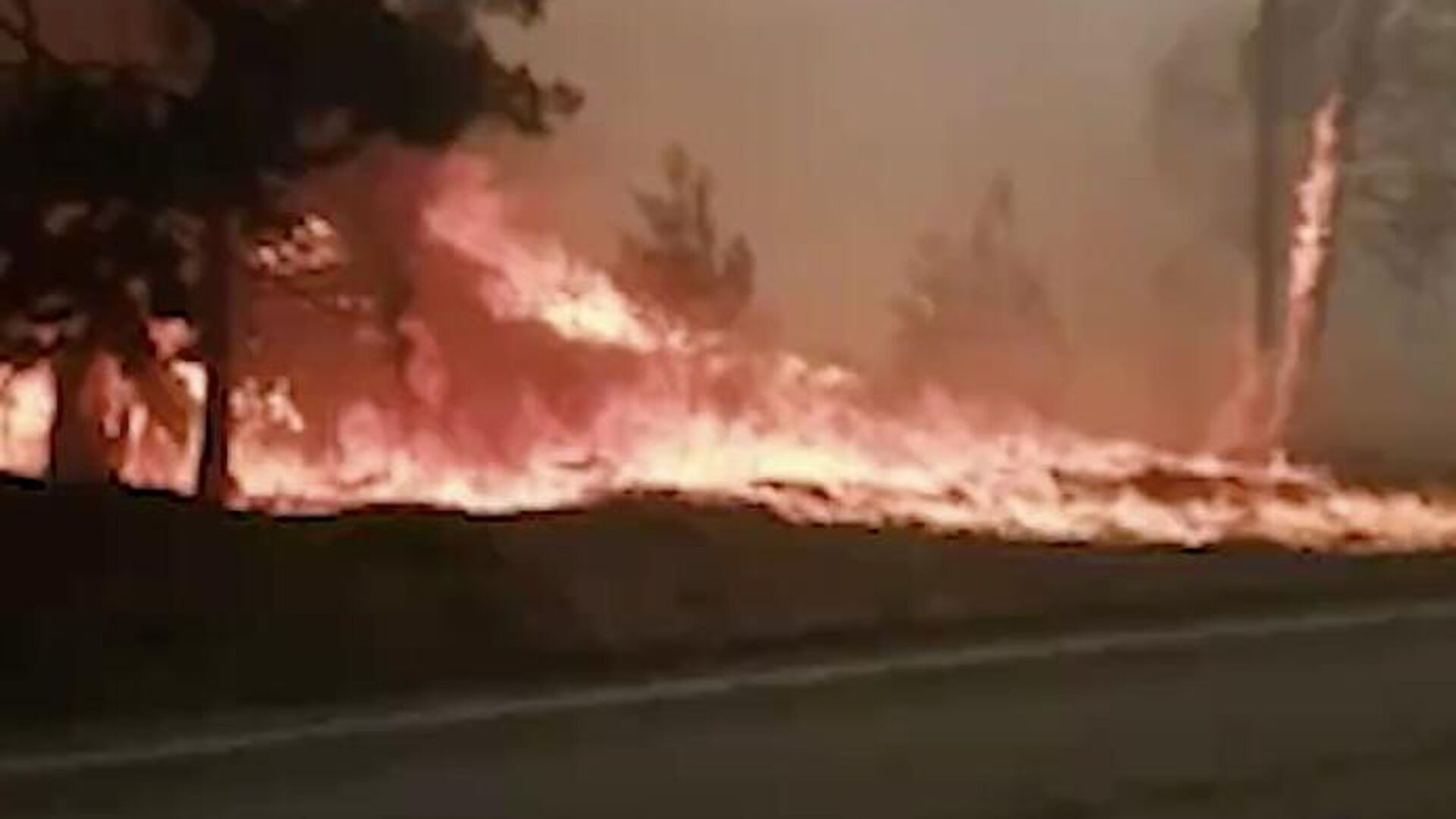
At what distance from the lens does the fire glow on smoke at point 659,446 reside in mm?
3117

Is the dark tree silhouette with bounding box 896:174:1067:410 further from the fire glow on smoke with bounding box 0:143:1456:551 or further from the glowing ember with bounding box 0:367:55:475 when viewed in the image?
the glowing ember with bounding box 0:367:55:475

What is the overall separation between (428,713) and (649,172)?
70 cm

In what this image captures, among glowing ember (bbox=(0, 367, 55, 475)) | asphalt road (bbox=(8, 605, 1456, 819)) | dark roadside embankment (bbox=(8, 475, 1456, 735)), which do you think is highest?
glowing ember (bbox=(0, 367, 55, 475))

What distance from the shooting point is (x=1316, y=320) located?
394cm

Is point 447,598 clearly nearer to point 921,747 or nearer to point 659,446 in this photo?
point 659,446

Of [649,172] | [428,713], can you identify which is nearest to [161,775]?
[428,713]

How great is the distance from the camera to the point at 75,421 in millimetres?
2975

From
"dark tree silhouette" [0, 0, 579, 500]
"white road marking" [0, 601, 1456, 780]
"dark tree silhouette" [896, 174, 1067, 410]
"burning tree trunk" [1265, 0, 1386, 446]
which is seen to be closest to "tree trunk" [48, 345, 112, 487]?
"dark tree silhouette" [0, 0, 579, 500]

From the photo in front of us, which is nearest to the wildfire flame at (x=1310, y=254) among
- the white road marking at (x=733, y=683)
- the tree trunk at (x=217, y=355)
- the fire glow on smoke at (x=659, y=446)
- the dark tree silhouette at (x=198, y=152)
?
the fire glow on smoke at (x=659, y=446)

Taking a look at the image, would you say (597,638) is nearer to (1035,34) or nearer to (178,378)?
(178,378)

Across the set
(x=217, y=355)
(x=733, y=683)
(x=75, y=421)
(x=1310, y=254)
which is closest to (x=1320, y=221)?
(x=1310, y=254)

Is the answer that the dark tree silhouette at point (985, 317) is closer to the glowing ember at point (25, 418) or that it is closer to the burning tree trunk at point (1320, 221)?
the burning tree trunk at point (1320, 221)

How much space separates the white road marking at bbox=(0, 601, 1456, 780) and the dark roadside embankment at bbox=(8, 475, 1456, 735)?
0.09ft

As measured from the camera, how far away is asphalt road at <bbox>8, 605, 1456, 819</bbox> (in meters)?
2.89
